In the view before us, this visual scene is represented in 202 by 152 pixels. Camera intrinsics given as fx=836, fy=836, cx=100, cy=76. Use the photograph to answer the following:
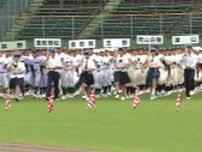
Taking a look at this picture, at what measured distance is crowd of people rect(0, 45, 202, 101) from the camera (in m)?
29.9

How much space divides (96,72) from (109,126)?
1343 cm

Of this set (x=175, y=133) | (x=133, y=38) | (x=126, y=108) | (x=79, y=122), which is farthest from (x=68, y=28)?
(x=175, y=133)

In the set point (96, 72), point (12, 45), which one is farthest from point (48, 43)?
point (96, 72)

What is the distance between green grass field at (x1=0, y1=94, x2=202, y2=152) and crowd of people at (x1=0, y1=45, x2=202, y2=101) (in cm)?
238

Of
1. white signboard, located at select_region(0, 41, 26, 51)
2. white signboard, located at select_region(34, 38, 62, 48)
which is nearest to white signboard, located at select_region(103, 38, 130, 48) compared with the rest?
white signboard, located at select_region(34, 38, 62, 48)

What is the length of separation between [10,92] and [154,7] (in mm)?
16918

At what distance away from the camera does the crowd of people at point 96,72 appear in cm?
2994

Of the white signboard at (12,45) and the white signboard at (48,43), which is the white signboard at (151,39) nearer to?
the white signboard at (48,43)

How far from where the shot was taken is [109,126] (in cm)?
1945

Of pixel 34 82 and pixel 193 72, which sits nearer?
pixel 193 72

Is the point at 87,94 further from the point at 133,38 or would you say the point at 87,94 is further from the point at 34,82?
the point at 133,38

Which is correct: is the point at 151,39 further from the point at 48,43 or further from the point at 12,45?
the point at 12,45

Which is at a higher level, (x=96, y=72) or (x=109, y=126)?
(x=96, y=72)

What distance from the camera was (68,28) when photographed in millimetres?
42969
